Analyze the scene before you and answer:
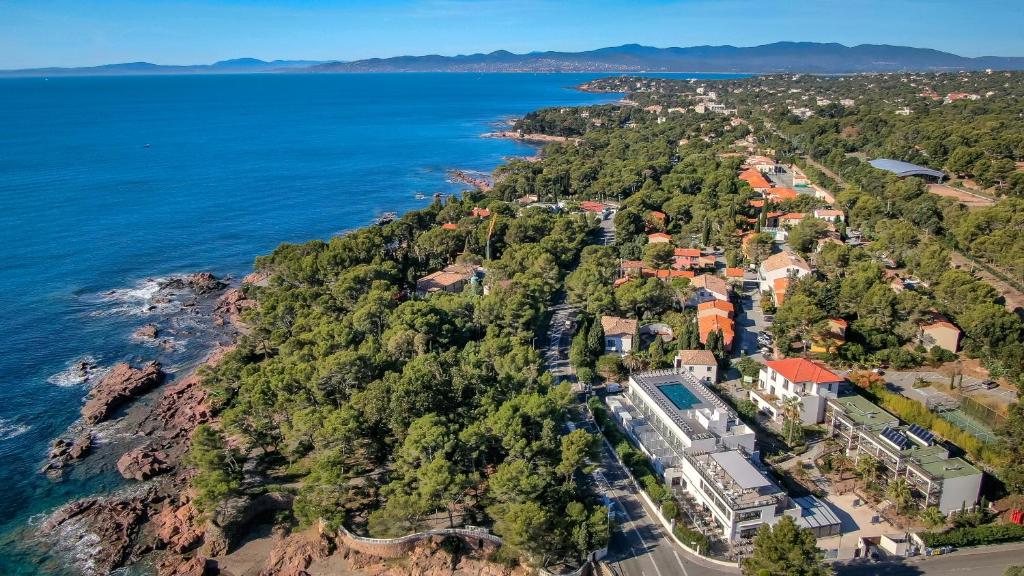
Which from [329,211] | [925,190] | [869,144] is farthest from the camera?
[869,144]

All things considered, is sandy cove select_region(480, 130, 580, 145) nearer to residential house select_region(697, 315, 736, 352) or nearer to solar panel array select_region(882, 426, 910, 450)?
residential house select_region(697, 315, 736, 352)

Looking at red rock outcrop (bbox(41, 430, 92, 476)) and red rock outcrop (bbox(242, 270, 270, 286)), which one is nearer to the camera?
red rock outcrop (bbox(41, 430, 92, 476))

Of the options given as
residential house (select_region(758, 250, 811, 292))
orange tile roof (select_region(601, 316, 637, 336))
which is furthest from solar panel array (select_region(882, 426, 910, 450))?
residential house (select_region(758, 250, 811, 292))

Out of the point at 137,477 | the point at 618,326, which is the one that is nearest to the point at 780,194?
the point at 618,326

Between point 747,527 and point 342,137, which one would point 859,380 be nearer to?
point 747,527

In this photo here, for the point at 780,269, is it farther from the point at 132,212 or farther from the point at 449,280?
the point at 132,212

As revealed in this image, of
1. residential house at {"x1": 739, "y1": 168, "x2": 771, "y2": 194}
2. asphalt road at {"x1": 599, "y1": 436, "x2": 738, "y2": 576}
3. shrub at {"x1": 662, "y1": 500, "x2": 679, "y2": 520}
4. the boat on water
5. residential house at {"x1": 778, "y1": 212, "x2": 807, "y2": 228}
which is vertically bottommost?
asphalt road at {"x1": 599, "y1": 436, "x2": 738, "y2": 576}

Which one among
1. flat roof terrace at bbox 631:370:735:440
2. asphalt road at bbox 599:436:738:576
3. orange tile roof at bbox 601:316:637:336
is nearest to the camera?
asphalt road at bbox 599:436:738:576

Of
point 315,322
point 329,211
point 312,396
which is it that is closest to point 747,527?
point 312,396
